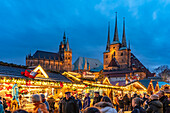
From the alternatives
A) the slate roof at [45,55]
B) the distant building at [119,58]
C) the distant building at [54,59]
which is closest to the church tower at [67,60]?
the distant building at [54,59]

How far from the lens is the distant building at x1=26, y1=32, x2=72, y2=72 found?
111 meters

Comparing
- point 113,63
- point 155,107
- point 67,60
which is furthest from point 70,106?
point 67,60

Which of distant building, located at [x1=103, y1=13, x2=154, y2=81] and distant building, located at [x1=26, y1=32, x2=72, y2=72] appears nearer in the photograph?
distant building, located at [x1=103, y1=13, x2=154, y2=81]

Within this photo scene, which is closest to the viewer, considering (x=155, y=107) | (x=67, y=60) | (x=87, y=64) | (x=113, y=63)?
(x=155, y=107)

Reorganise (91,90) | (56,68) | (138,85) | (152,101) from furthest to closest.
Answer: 1. (56,68)
2. (138,85)
3. (91,90)
4. (152,101)

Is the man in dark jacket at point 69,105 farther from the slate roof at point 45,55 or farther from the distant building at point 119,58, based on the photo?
the slate roof at point 45,55

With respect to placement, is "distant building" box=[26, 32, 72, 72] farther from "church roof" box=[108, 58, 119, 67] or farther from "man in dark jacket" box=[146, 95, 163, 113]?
"man in dark jacket" box=[146, 95, 163, 113]

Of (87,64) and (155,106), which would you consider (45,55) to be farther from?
(155,106)

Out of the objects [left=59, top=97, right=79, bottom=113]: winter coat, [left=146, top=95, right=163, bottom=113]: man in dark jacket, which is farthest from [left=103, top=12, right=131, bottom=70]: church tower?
[left=146, top=95, right=163, bottom=113]: man in dark jacket

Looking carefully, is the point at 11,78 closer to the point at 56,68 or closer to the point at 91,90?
the point at 91,90

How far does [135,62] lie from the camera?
10575 cm

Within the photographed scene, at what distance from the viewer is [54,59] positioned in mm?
116812

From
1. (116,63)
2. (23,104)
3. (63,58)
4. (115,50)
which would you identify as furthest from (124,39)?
(23,104)

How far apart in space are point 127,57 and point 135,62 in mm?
10292
